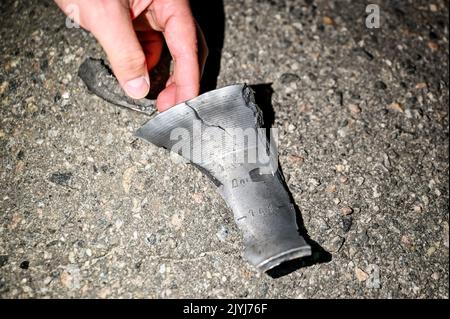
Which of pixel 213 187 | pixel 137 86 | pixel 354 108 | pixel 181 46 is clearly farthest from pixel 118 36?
pixel 354 108

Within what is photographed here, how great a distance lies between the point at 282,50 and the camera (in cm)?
229

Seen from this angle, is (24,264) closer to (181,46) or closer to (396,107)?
(181,46)

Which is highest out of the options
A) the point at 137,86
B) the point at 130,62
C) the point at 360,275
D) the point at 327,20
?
the point at 130,62

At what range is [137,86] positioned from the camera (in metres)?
1.75

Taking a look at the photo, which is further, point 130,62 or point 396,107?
point 396,107

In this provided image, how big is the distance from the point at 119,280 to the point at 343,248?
1.10 metres

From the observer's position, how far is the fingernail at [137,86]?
1.73 m

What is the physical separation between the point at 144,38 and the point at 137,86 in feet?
1.45

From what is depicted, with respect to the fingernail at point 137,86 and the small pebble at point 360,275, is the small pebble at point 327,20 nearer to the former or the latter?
the fingernail at point 137,86

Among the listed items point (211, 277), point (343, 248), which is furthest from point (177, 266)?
point (343, 248)

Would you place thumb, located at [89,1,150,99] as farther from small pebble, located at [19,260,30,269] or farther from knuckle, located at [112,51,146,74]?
small pebble, located at [19,260,30,269]

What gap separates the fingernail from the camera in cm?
173

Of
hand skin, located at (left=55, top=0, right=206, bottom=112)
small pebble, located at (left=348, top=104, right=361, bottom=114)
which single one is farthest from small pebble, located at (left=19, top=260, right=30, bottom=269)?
small pebble, located at (left=348, top=104, right=361, bottom=114)

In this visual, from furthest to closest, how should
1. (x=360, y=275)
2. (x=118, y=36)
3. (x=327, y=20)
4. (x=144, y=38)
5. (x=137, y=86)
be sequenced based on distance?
(x=327, y=20)
(x=144, y=38)
(x=360, y=275)
(x=137, y=86)
(x=118, y=36)
